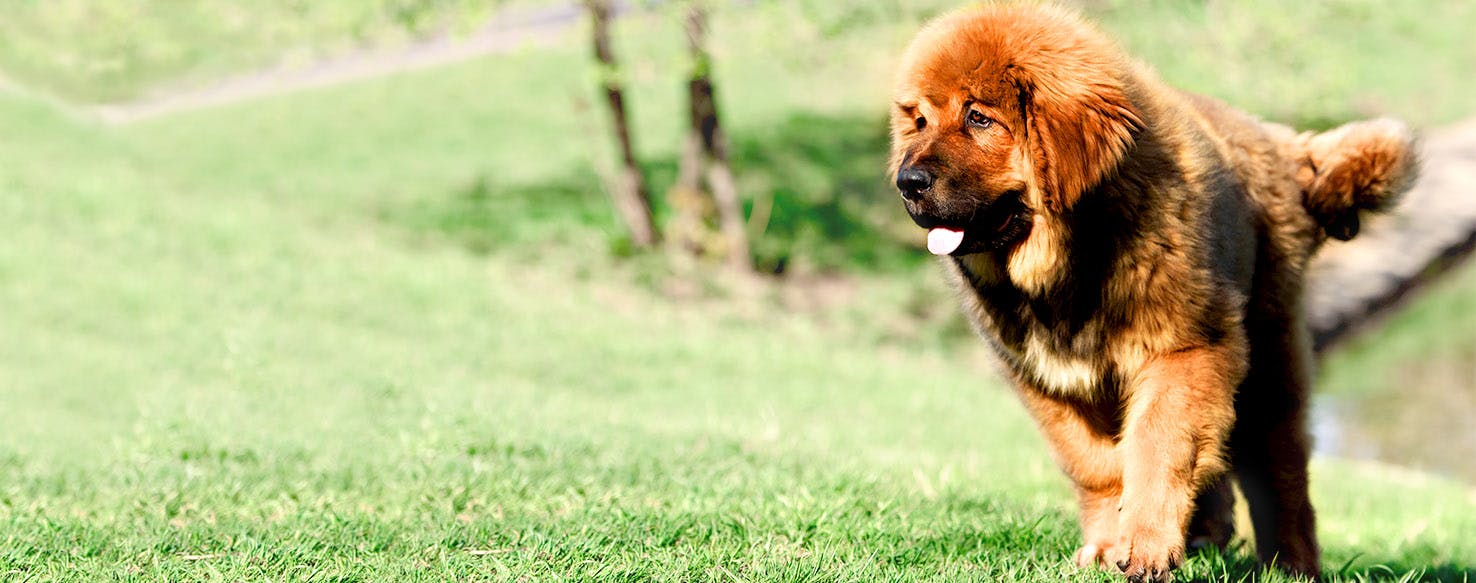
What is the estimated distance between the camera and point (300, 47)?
15047 millimetres

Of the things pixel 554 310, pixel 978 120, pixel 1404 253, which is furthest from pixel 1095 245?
pixel 1404 253

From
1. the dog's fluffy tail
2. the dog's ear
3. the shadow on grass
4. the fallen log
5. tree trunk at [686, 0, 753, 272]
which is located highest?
the dog's ear

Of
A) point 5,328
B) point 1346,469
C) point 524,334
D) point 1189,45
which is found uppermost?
point 1189,45

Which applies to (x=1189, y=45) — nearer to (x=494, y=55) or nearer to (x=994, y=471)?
(x=994, y=471)

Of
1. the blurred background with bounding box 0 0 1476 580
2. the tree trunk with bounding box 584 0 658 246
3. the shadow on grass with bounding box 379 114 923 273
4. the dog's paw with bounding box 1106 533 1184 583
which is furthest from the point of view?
the shadow on grass with bounding box 379 114 923 273

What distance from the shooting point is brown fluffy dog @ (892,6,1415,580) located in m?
4.16

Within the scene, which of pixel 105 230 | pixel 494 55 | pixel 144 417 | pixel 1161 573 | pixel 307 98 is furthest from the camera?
pixel 494 55

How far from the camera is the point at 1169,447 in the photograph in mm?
4176

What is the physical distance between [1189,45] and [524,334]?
9.12 meters

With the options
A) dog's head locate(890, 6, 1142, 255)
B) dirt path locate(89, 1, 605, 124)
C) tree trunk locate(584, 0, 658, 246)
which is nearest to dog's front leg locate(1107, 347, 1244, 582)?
dog's head locate(890, 6, 1142, 255)

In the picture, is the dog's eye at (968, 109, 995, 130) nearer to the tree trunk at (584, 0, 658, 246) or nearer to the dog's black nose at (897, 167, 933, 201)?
the dog's black nose at (897, 167, 933, 201)

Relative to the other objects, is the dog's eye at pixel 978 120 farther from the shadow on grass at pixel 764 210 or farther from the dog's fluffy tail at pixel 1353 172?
the shadow on grass at pixel 764 210

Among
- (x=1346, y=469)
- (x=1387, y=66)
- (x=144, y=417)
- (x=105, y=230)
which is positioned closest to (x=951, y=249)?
(x=144, y=417)

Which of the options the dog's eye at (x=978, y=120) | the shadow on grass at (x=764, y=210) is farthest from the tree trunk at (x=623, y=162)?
the dog's eye at (x=978, y=120)
